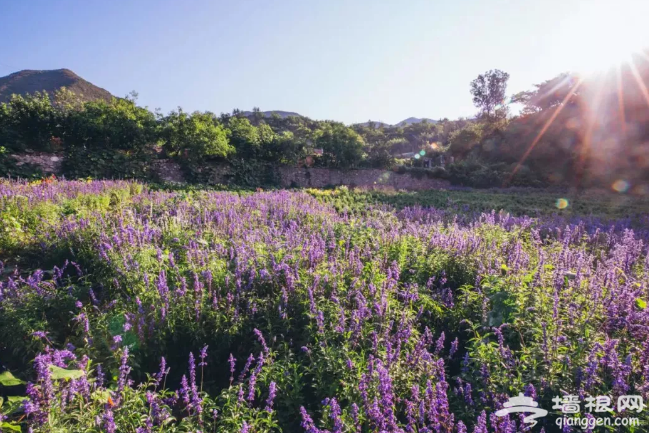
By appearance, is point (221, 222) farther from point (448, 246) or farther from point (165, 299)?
point (448, 246)

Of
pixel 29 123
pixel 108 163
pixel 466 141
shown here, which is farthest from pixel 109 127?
pixel 466 141

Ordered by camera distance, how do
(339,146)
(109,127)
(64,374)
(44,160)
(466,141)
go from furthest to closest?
(466,141), (339,146), (109,127), (44,160), (64,374)

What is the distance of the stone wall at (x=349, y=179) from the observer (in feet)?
76.4

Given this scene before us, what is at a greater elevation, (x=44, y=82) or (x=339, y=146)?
(x=44, y=82)

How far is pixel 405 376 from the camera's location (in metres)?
2.43

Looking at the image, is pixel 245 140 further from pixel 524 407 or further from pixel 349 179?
pixel 524 407

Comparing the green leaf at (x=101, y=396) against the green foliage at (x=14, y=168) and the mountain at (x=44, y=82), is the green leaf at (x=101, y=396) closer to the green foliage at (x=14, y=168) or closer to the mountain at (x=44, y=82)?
the green foliage at (x=14, y=168)

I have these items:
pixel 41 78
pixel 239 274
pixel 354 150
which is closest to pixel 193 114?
pixel 354 150

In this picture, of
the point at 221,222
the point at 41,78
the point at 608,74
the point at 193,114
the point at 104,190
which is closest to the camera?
the point at 221,222

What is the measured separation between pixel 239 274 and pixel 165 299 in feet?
2.44

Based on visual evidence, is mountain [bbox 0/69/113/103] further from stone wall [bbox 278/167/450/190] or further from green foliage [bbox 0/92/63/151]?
stone wall [bbox 278/167/450/190]

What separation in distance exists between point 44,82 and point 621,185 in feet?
325

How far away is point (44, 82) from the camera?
244ft

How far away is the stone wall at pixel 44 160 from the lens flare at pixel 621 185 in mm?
30011
